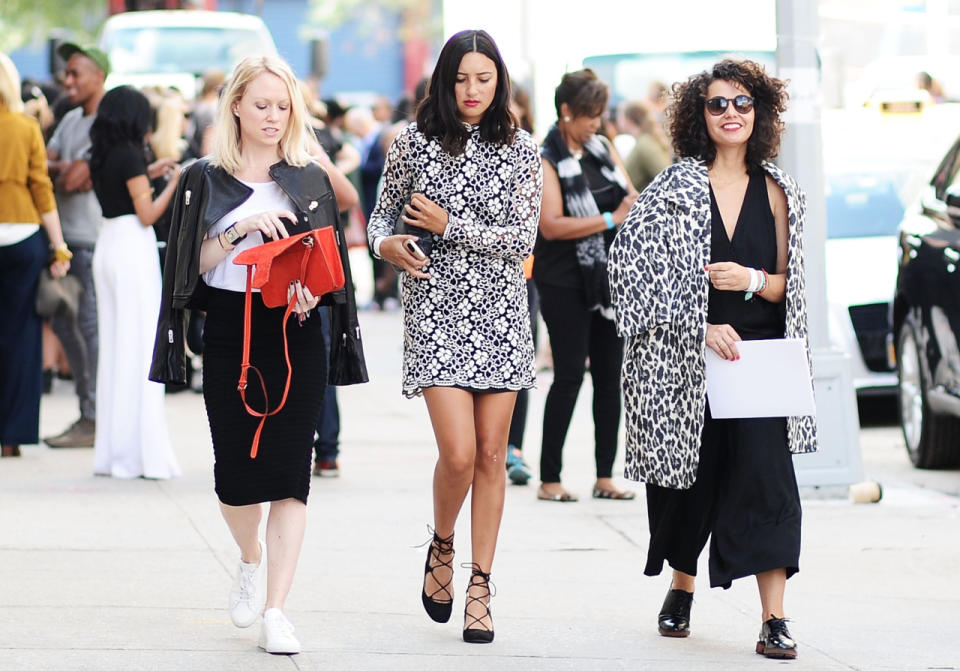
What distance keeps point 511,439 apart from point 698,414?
11.7 ft

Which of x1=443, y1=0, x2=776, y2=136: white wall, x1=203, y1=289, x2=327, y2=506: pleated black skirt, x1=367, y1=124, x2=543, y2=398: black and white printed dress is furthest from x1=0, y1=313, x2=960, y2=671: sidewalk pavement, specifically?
x1=443, y1=0, x2=776, y2=136: white wall

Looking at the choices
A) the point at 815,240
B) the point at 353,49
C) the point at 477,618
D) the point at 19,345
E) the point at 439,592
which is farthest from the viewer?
the point at 353,49

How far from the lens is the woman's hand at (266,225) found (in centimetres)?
545

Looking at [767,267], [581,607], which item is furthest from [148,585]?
[767,267]

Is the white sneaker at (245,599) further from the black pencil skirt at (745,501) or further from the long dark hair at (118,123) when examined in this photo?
the long dark hair at (118,123)

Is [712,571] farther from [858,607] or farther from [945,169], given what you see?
[945,169]

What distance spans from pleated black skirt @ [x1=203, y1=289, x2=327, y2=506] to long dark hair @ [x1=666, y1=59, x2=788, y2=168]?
1344 mm

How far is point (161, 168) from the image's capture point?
9633 millimetres

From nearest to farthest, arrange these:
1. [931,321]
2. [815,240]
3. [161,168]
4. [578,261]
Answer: [578,261], [815,240], [931,321], [161,168]

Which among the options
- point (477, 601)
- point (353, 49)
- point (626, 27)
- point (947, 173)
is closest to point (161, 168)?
point (947, 173)

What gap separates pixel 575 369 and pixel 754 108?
2.91 m

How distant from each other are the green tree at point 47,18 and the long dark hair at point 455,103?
110 ft

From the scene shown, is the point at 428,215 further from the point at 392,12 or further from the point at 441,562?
the point at 392,12

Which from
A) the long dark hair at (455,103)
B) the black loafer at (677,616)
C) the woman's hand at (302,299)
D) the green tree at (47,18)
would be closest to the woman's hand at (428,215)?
the long dark hair at (455,103)
